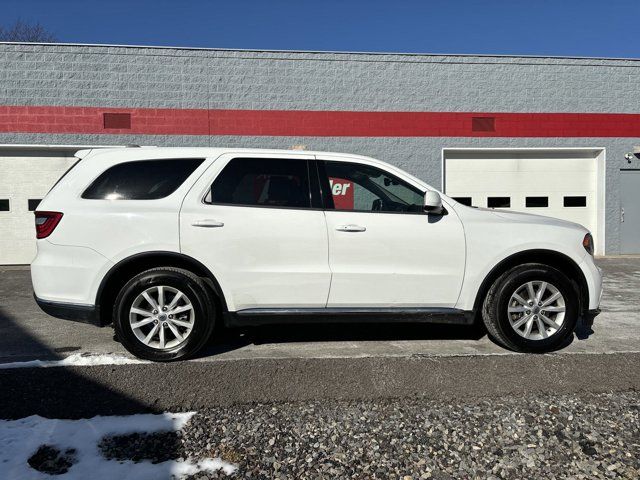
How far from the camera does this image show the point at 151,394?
142 inches

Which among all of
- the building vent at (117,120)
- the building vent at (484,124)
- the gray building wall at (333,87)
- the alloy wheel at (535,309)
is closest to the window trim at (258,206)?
the alloy wheel at (535,309)

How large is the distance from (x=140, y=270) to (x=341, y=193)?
6.32 feet

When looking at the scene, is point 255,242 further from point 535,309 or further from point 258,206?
point 535,309

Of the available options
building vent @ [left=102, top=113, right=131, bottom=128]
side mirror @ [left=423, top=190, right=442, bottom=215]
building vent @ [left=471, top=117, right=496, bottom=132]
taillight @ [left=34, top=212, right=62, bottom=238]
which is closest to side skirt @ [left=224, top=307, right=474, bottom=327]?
side mirror @ [left=423, top=190, right=442, bottom=215]

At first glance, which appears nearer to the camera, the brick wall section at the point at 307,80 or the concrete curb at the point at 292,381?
the concrete curb at the point at 292,381

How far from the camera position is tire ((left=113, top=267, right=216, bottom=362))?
416 cm

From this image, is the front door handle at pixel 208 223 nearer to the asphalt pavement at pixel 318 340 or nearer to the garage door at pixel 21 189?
the asphalt pavement at pixel 318 340

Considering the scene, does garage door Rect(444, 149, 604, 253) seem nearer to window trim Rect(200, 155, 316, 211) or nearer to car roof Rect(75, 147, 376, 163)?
window trim Rect(200, 155, 316, 211)

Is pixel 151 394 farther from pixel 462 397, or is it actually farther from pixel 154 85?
pixel 154 85

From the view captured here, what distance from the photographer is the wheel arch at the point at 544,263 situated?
14.5 feet

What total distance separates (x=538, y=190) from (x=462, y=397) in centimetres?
967

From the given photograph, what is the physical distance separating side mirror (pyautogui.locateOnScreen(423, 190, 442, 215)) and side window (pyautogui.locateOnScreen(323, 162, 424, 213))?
4.8 inches

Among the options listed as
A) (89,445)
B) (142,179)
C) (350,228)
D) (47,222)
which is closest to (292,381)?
(350,228)

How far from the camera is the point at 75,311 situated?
417cm
